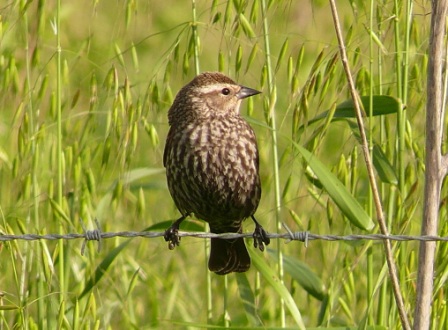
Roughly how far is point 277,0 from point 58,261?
→ 3.75 feet

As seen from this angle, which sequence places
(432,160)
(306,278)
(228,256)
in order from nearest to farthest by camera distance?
(432,160) → (306,278) → (228,256)

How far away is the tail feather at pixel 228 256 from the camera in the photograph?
389cm

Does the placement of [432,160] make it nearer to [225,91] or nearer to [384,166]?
[384,166]

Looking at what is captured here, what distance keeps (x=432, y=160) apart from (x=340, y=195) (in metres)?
0.34

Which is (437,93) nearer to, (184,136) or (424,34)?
(424,34)

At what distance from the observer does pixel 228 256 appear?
3.94 metres

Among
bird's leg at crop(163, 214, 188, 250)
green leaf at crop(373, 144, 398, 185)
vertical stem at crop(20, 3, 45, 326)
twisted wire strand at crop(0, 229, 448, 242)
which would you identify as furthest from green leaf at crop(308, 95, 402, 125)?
vertical stem at crop(20, 3, 45, 326)

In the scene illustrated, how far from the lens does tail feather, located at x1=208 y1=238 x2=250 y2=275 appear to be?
3.89 metres

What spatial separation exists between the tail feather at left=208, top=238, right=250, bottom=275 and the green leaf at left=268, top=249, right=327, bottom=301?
26 centimetres

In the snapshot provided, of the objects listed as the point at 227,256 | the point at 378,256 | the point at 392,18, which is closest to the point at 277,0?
the point at 392,18

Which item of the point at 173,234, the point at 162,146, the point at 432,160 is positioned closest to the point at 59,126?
the point at 173,234

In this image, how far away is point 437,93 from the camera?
9.80 ft

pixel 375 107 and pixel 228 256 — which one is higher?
pixel 375 107

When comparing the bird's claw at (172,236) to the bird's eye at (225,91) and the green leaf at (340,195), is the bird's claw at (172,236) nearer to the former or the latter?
the bird's eye at (225,91)
